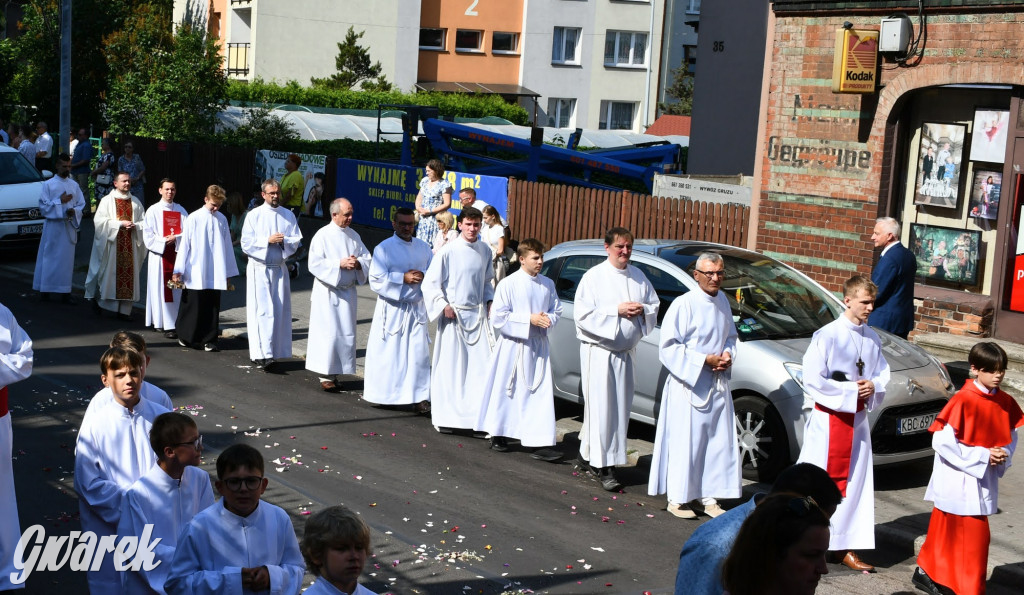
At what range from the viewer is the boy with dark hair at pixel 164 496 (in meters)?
5.17

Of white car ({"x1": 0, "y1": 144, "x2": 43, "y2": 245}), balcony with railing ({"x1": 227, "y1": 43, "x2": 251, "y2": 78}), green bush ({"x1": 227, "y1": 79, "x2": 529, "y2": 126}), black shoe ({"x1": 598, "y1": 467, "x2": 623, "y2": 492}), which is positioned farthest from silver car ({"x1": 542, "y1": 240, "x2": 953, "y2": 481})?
balcony with railing ({"x1": 227, "y1": 43, "x2": 251, "y2": 78})

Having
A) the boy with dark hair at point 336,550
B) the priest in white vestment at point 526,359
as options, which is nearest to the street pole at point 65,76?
the priest in white vestment at point 526,359

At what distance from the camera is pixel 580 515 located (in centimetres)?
839

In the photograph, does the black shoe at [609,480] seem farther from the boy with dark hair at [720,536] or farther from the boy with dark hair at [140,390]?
the boy with dark hair at [720,536]

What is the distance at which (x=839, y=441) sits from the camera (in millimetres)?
7617

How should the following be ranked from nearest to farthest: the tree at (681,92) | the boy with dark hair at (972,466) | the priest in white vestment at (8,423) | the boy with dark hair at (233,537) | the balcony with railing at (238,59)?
the boy with dark hair at (233,537) < the priest in white vestment at (8,423) < the boy with dark hair at (972,466) < the balcony with railing at (238,59) < the tree at (681,92)

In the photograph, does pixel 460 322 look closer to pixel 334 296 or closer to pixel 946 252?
pixel 334 296

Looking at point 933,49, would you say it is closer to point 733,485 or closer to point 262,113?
point 733,485

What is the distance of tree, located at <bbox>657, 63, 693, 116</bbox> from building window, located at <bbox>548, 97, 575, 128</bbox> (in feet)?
14.1

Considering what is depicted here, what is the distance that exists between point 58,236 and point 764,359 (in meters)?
11.0

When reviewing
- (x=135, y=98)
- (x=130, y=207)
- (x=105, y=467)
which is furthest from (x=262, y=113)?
(x=105, y=467)

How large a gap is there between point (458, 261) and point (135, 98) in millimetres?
18314

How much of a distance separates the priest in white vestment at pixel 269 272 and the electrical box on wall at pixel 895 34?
6.63 metres

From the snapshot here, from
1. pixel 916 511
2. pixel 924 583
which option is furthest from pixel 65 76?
pixel 924 583
